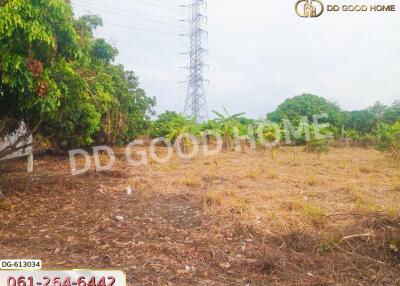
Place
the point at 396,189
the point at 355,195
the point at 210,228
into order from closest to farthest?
the point at 210,228 → the point at 355,195 → the point at 396,189

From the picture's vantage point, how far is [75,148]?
12297 millimetres

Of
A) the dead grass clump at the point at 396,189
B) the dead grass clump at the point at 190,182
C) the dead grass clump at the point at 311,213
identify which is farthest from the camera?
the dead grass clump at the point at 190,182

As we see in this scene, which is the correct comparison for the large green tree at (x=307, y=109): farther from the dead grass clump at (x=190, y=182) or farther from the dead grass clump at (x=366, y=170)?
the dead grass clump at (x=190, y=182)

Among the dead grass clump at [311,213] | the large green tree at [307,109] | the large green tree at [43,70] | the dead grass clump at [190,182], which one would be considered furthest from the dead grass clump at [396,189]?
the large green tree at [307,109]

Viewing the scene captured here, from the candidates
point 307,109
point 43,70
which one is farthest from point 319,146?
point 307,109

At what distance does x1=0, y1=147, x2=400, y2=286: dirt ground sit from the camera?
3.72 metres

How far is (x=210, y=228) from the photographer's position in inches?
194

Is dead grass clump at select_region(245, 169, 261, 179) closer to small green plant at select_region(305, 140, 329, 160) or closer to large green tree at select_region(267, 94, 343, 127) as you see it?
small green plant at select_region(305, 140, 329, 160)

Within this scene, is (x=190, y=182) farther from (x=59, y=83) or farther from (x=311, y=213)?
(x=59, y=83)

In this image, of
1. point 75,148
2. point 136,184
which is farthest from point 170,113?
point 136,184

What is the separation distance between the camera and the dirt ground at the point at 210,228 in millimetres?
3717

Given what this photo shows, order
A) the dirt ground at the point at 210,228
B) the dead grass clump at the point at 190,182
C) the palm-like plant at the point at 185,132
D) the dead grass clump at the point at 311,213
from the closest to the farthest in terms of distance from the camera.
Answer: the dirt ground at the point at 210,228 < the dead grass clump at the point at 311,213 < the dead grass clump at the point at 190,182 < the palm-like plant at the point at 185,132

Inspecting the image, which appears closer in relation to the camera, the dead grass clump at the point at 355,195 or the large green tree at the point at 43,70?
the large green tree at the point at 43,70

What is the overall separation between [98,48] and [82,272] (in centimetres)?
1024
